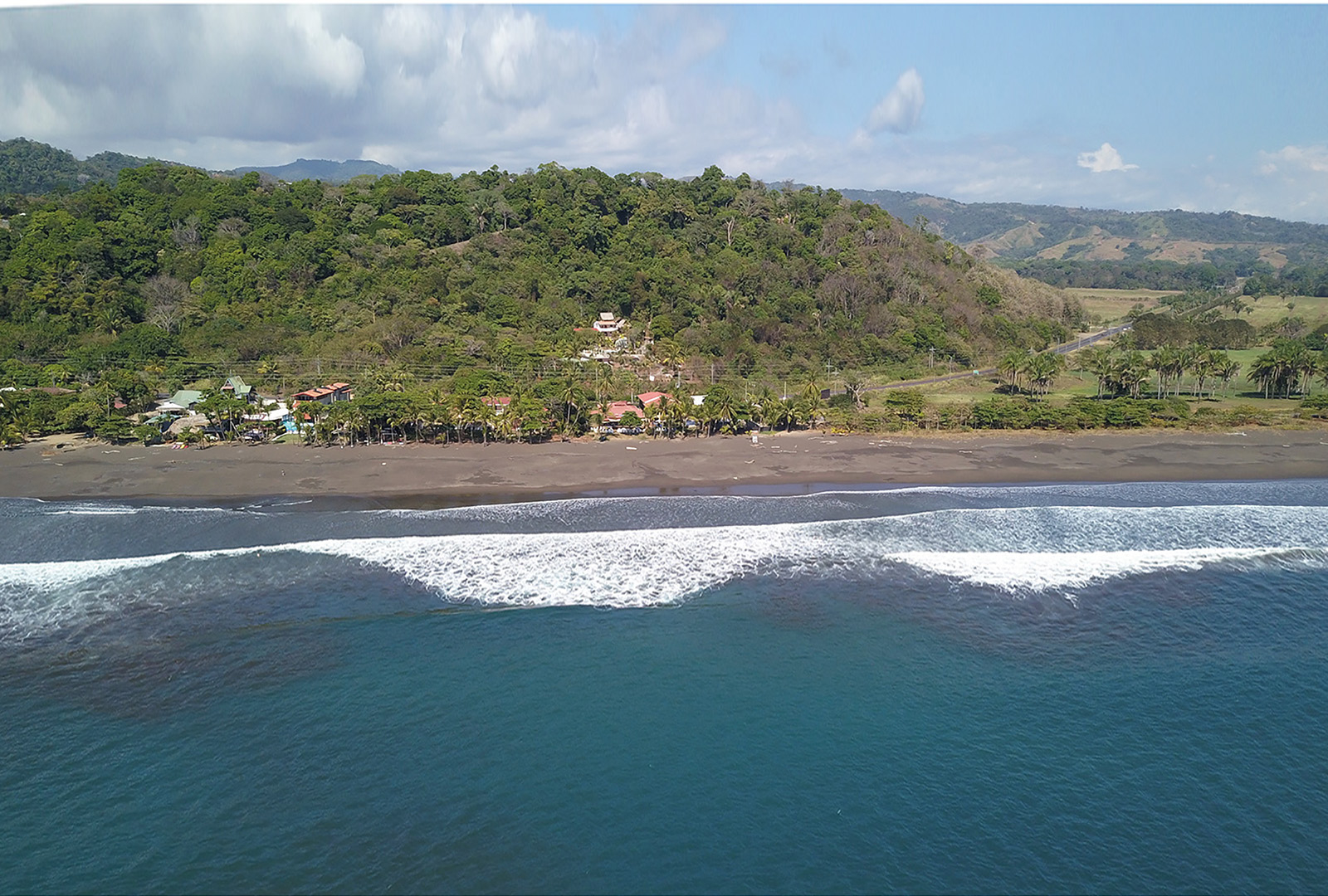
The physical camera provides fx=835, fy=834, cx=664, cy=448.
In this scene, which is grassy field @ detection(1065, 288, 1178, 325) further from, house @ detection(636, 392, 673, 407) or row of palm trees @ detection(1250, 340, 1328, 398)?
house @ detection(636, 392, 673, 407)

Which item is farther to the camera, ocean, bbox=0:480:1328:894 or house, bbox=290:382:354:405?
house, bbox=290:382:354:405

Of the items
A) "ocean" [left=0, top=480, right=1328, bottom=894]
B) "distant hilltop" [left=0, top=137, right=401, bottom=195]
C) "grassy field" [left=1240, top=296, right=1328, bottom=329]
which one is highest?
"distant hilltop" [left=0, top=137, right=401, bottom=195]

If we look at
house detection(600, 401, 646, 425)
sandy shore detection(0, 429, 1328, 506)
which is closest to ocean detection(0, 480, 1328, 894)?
sandy shore detection(0, 429, 1328, 506)

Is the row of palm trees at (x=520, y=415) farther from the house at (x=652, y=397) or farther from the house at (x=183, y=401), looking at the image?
the house at (x=183, y=401)

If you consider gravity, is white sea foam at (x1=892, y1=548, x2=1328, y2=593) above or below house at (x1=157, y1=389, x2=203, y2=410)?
below

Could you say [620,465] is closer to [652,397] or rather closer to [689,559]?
[652,397]

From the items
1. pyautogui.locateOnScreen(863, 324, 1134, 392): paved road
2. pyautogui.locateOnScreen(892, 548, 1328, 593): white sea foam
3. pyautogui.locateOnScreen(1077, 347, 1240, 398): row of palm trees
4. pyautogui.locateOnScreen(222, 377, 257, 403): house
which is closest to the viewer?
pyautogui.locateOnScreen(892, 548, 1328, 593): white sea foam

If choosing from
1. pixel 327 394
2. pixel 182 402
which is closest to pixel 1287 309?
pixel 327 394

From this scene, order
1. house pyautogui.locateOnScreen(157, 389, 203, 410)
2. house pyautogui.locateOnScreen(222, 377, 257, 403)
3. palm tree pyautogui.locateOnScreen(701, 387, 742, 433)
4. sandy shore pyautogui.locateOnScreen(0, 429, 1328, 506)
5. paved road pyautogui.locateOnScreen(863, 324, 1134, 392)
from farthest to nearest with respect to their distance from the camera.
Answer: paved road pyautogui.locateOnScreen(863, 324, 1134, 392)
house pyautogui.locateOnScreen(222, 377, 257, 403)
house pyautogui.locateOnScreen(157, 389, 203, 410)
palm tree pyautogui.locateOnScreen(701, 387, 742, 433)
sandy shore pyautogui.locateOnScreen(0, 429, 1328, 506)
